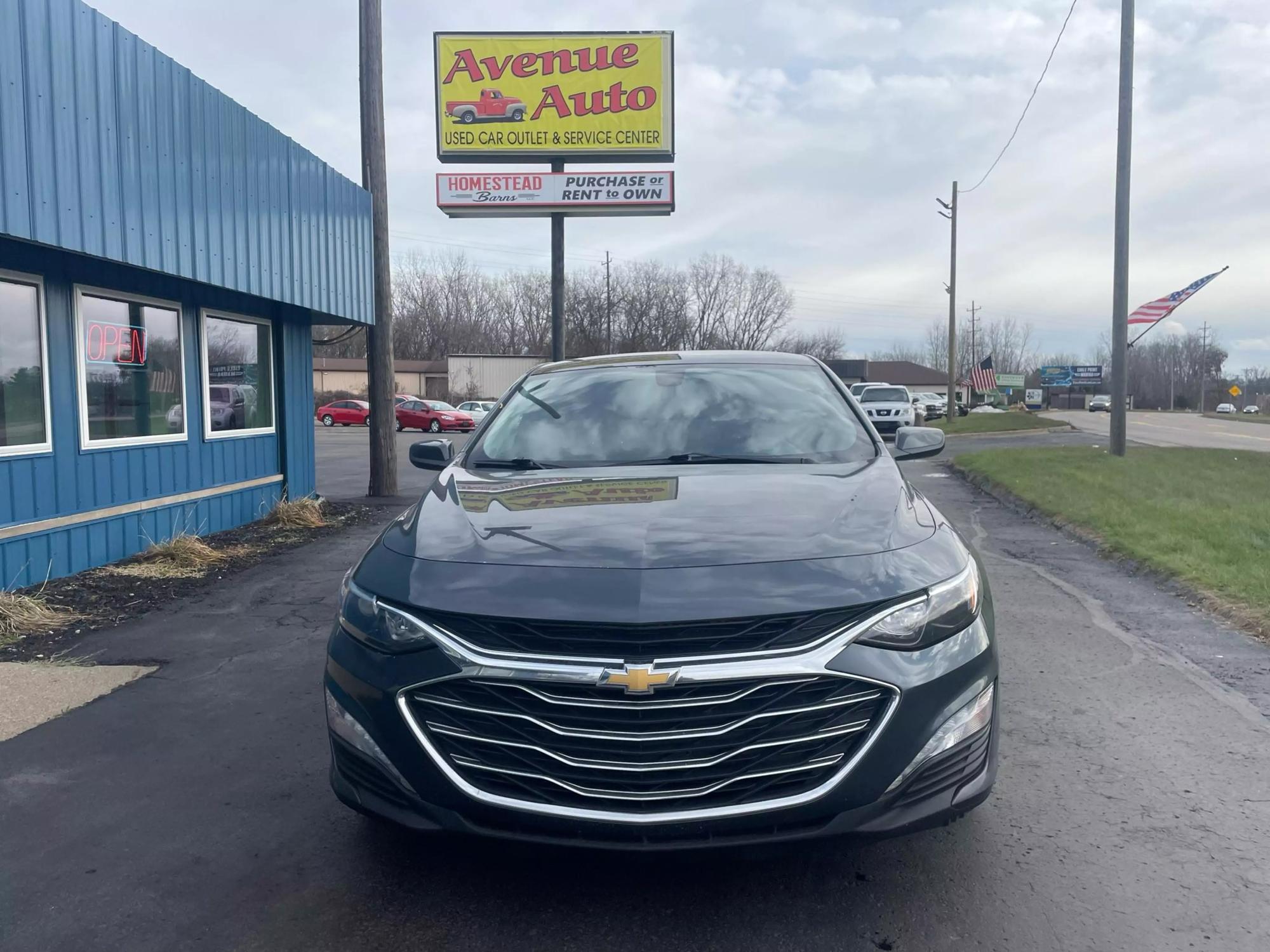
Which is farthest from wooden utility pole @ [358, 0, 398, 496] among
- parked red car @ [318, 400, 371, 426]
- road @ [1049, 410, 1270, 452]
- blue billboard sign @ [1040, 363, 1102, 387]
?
blue billboard sign @ [1040, 363, 1102, 387]

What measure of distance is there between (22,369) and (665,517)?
6337 mm

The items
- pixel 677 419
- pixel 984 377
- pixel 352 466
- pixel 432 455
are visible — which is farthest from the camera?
pixel 984 377

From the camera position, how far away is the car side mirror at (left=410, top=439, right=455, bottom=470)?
476 cm

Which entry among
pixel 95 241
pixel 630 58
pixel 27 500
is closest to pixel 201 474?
pixel 27 500

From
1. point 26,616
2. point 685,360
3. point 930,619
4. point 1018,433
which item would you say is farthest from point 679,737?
point 1018,433

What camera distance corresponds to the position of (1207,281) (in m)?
17.8

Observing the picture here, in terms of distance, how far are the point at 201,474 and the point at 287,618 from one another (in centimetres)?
397

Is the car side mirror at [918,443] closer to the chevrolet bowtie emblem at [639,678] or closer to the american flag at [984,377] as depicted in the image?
the chevrolet bowtie emblem at [639,678]

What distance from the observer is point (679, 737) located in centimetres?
246

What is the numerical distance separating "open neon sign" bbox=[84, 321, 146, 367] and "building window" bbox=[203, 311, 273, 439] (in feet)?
3.69

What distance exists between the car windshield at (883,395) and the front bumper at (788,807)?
27206 millimetres

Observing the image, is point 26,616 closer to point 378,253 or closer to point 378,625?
point 378,625

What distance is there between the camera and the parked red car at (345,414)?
41.4 meters

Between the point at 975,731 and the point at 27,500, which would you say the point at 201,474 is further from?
the point at 975,731
